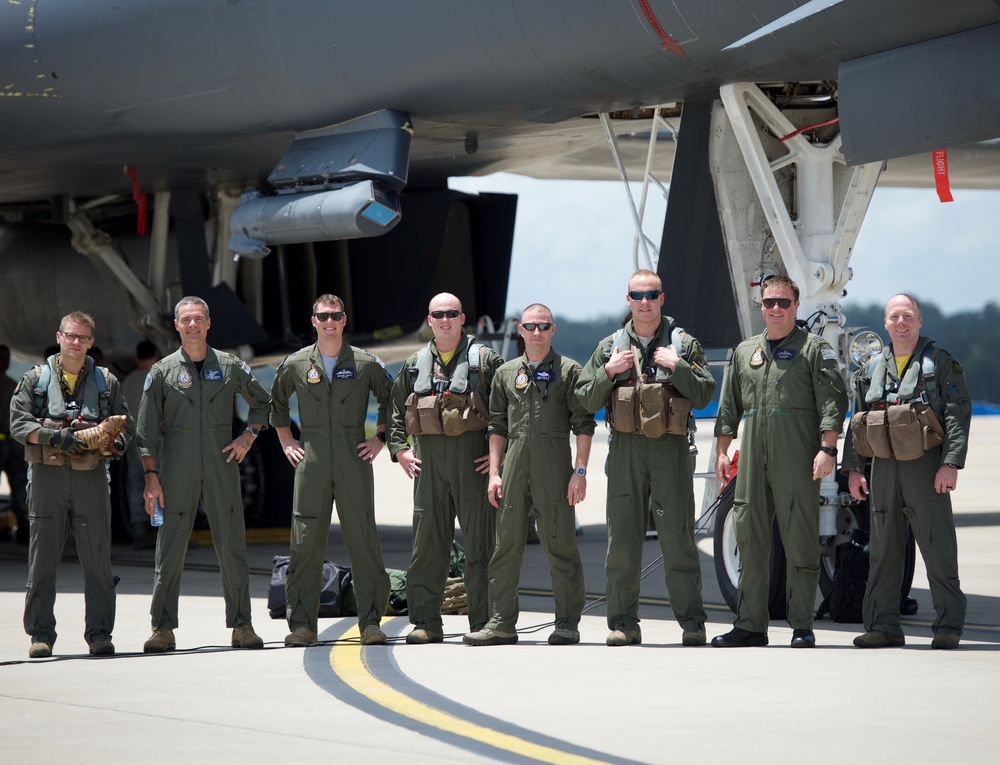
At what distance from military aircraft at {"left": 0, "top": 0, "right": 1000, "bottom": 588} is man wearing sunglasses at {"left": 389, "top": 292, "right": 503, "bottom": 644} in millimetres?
1638

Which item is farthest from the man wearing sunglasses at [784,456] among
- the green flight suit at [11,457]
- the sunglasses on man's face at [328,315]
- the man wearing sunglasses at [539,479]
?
the green flight suit at [11,457]

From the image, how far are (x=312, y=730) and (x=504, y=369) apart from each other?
2905 mm

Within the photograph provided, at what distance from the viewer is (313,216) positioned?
9.50m

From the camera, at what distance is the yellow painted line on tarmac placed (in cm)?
479

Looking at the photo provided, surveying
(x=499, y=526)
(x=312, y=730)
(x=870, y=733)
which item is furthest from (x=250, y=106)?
(x=870, y=733)

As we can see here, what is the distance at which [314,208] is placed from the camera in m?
9.51

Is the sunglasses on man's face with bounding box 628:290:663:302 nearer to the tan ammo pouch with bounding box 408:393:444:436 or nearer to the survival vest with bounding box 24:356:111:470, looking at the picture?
the tan ammo pouch with bounding box 408:393:444:436

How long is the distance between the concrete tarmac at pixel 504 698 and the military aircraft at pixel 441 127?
92.3 inches

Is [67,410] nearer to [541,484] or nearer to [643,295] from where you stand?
[541,484]

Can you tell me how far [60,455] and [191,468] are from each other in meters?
0.68

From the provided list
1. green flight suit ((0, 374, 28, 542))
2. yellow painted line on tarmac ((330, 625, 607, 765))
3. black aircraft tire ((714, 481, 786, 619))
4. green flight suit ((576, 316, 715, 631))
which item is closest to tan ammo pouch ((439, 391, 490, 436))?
green flight suit ((576, 316, 715, 631))

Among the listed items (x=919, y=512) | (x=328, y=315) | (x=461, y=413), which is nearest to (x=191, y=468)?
(x=328, y=315)

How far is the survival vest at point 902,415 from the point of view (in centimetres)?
728

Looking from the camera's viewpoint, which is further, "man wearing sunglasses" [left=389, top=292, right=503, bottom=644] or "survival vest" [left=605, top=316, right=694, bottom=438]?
"man wearing sunglasses" [left=389, top=292, right=503, bottom=644]
